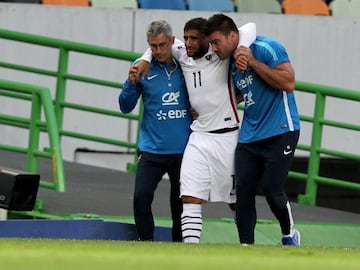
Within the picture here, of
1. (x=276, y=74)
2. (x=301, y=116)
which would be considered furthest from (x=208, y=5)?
(x=276, y=74)

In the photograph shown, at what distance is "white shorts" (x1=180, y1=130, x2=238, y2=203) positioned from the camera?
920 cm

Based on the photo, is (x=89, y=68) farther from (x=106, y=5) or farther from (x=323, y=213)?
(x=323, y=213)

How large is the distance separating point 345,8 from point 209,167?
25.0 feet

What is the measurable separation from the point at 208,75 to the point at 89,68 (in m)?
6.27

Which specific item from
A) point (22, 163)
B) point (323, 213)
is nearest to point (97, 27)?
point (22, 163)

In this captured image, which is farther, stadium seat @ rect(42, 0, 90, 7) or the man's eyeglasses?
stadium seat @ rect(42, 0, 90, 7)

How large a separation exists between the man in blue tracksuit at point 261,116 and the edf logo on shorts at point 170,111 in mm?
451

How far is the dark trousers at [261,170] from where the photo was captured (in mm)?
9117

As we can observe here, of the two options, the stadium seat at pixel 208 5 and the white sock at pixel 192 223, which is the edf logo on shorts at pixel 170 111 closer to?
the white sock at pixel 192 223

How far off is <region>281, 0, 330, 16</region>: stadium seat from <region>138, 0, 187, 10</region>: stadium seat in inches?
52.9

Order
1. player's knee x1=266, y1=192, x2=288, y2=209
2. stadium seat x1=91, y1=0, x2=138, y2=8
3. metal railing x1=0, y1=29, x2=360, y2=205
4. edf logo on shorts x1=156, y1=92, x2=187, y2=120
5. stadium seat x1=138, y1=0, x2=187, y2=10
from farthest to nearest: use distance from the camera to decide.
→ stadium seat x1=138, y1=0, x2=187, y2=10
stadium seat x1=91, y1=0, x2=138, y2=8
metal railing x1=0, y1=29, x2=360, y2=205
edf logo on shorts x1=156, y1=92, x2=187, y2=120
player's knee x1=266, y1=192, x2=288, y2=209

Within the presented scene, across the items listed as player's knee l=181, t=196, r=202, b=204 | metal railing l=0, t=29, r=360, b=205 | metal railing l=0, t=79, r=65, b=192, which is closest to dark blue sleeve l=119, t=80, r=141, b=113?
player's knee l=181, t=196, r=202, b=204

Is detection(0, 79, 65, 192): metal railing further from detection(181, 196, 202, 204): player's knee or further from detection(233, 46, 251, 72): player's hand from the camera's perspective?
detection(233, 46, 251, 72): player's hand

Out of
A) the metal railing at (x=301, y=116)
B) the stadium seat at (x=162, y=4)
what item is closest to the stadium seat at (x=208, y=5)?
the stadium seat at (x=162, y=4)
